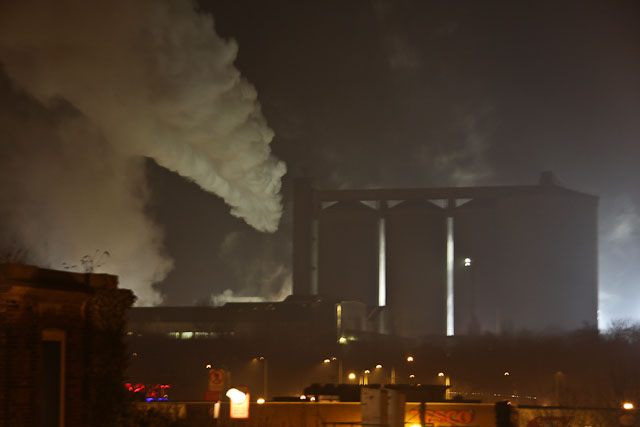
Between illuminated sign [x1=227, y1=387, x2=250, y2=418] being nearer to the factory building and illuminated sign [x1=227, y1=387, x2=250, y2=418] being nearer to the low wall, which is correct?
the low wall

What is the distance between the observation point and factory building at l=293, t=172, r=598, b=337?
104938 mm

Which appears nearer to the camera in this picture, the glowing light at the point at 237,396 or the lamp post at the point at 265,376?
the glowing light at the point at 237,396

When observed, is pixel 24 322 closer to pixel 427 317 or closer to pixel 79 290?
pixel 79 290

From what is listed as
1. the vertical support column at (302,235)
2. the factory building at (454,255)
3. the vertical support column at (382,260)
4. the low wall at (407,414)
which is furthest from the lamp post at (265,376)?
the vertical support column at (382,260)

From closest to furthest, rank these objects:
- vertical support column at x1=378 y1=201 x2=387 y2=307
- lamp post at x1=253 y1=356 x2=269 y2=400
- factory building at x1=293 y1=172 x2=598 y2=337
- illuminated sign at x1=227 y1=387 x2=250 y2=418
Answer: illuminated sign at x1=227 y1=387 x2=250 y2=418 < lamp post at x1=253 y1=356 x2=269 y2=400 < factory building at x1=293 y1=172 x2=598 y2=337 < vertical support column at x1=378 y1=201 x2=387 y2=307

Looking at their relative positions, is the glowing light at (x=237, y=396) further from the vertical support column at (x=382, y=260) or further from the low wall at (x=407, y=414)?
the vertical support column at (x=382, y=260)

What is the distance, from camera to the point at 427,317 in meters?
109

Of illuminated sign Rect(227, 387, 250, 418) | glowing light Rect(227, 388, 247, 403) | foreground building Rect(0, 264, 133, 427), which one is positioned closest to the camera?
foreground building Rect(0, 264, 133, 427)

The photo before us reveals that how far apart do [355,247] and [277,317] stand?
19.5 m

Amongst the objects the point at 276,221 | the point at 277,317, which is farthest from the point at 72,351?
the point at 276,221

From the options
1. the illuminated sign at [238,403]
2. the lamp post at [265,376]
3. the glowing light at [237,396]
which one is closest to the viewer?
the illuminated sign at [238,403]

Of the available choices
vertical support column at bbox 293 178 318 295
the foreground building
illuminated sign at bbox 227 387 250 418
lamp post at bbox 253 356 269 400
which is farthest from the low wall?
vertical support column at bbox 293 178 318 295

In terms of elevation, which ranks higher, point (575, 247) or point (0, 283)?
point (575, 247)

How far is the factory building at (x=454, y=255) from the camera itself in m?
105
